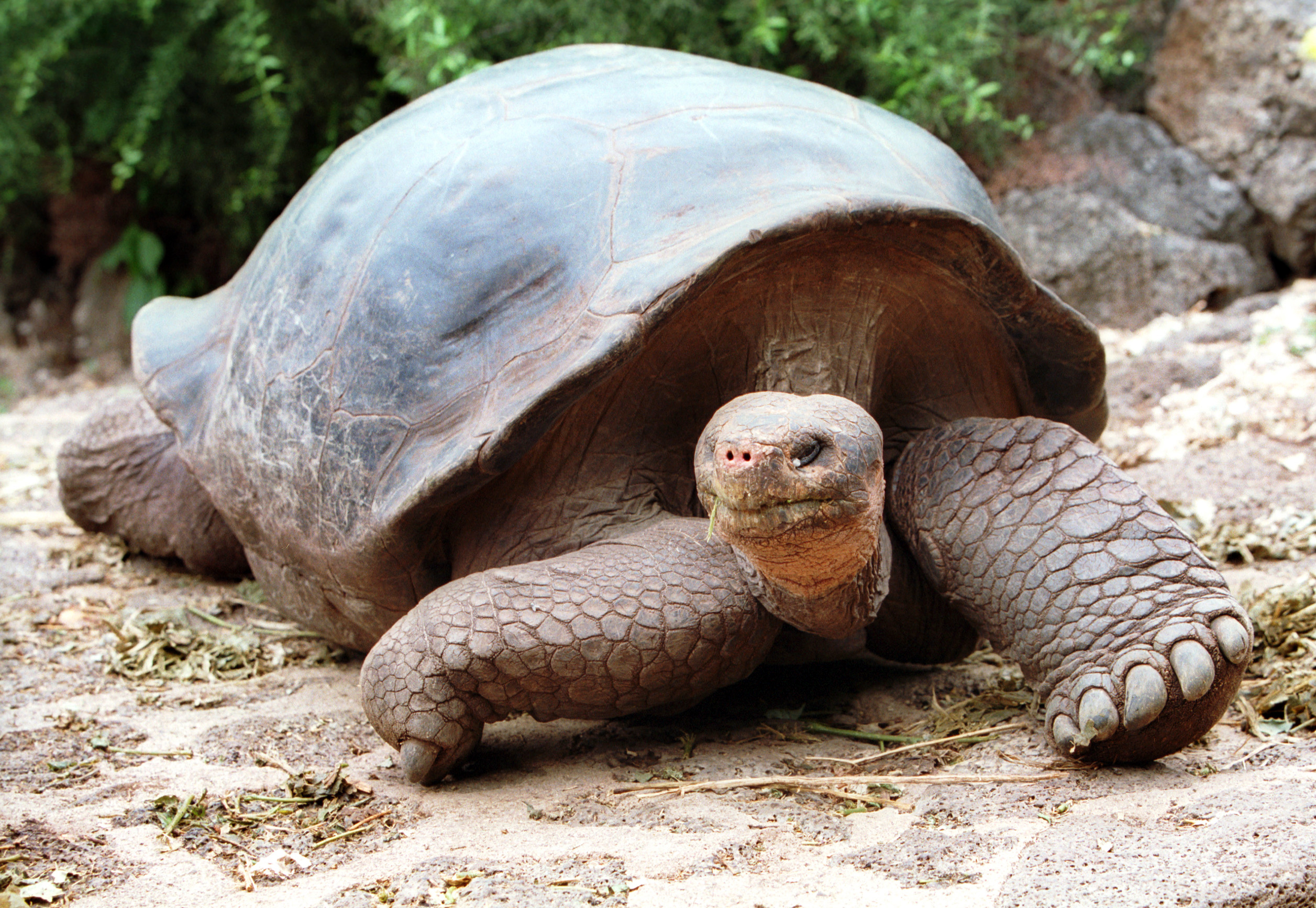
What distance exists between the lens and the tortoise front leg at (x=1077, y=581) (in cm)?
189

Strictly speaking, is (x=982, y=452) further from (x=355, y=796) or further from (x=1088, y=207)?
(x=1088, y=207)

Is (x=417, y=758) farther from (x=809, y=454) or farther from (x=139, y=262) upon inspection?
(x=139, y=262)

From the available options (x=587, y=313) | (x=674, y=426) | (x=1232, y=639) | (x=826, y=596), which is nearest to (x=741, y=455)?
(x=826, y=596)

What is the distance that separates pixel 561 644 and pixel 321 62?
5103 millimetres

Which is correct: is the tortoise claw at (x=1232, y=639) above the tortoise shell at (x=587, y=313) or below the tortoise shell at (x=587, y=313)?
below

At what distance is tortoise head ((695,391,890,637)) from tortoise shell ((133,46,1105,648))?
1.08 feet

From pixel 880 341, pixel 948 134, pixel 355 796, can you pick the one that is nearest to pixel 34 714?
pixel 355 796

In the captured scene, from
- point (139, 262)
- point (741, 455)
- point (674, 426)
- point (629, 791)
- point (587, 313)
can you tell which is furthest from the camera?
point (139, 262)

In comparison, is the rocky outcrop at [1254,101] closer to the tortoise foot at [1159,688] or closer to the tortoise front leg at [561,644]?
the tortoise foot at [1159,688]

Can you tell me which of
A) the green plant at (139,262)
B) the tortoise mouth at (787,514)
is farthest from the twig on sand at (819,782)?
the green plant at (139,262)

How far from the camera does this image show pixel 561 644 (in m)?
1.97

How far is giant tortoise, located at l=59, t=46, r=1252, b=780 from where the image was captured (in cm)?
196

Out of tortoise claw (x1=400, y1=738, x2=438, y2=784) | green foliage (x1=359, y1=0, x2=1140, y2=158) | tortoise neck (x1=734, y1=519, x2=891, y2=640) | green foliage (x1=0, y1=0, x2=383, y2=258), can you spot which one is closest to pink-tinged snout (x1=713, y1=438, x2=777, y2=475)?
tortoise neck (x1=734, y1=519, x2=891, y2=640)

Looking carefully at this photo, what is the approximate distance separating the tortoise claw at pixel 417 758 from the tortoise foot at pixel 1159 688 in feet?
3.53
